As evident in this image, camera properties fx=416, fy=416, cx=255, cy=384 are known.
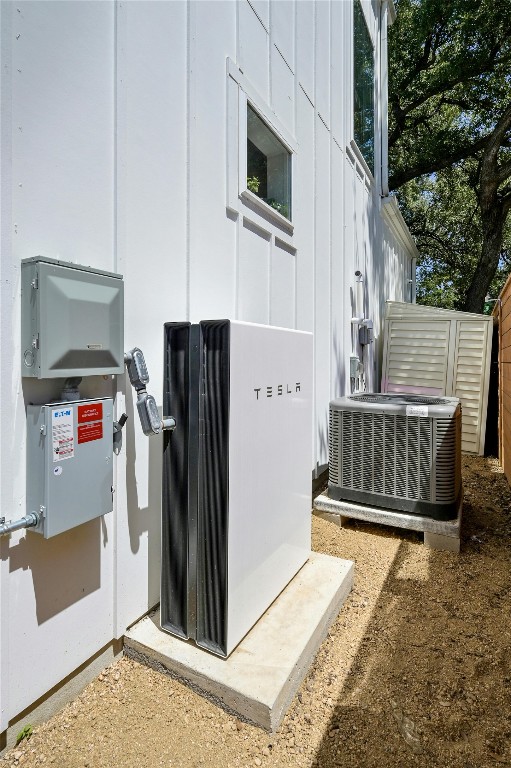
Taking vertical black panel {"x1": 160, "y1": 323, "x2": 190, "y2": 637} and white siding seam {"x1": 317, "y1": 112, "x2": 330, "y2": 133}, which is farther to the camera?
white siding seam {"x1": 317, "y1": 112, "x2": 330, "y2": 133}

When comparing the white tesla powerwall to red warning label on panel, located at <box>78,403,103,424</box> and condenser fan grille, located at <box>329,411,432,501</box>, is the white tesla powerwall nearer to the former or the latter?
red warning label on panel, located at <box>78,403,103,424</box>

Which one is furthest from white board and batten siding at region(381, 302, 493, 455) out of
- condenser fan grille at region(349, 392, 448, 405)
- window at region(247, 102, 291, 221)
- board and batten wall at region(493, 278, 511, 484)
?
window at region(247, 102, 291, 221)

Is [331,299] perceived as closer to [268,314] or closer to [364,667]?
[268,314]

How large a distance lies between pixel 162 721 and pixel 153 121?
7.69 feet

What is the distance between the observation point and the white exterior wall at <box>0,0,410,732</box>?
128 centimetres

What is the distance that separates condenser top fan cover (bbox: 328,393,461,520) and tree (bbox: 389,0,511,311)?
8854 mm

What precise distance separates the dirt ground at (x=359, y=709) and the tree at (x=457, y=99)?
997 cm

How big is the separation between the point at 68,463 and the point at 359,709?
1.43m

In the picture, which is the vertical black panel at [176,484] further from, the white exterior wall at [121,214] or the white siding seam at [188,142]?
the white siding seam at [188,142]

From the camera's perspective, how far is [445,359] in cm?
606

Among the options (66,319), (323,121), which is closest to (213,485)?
(66,319)

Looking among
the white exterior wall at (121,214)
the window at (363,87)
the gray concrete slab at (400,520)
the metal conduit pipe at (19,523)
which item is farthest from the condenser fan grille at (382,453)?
the window at (363,87)

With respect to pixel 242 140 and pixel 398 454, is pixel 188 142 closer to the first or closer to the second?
pixel 242 140

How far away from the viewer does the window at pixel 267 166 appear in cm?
262
